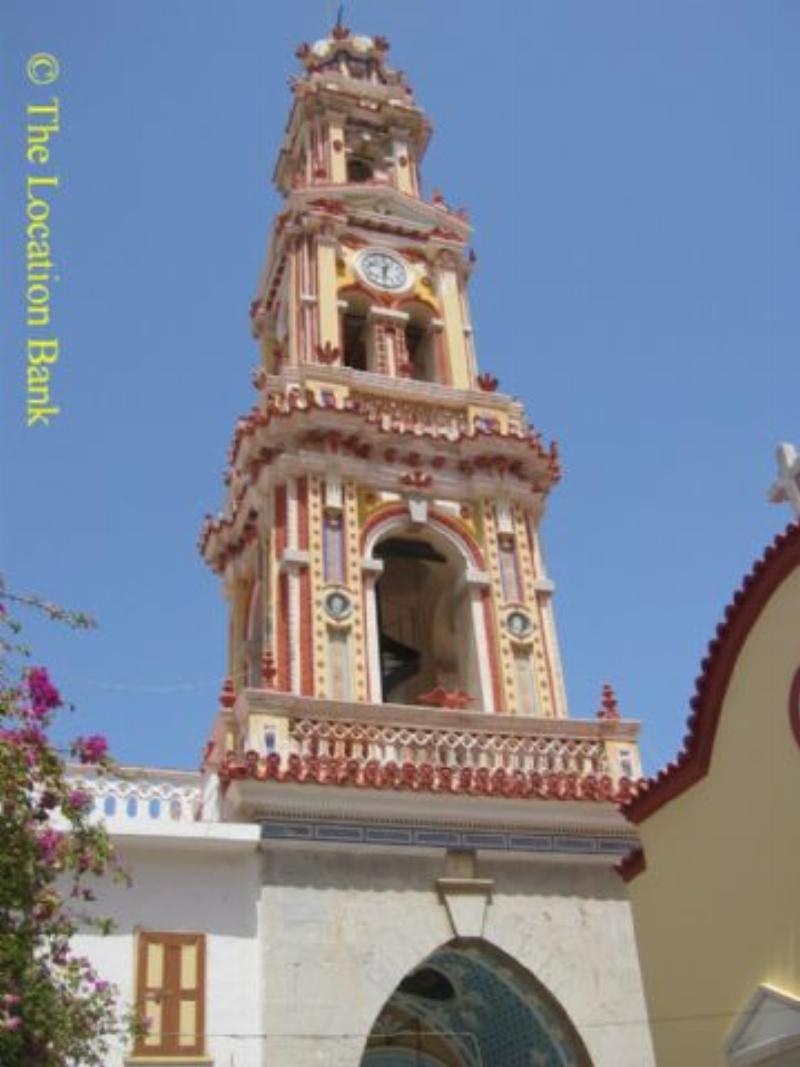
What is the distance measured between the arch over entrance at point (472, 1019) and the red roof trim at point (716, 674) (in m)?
4.13

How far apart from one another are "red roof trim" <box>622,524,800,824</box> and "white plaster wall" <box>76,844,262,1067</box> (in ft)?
14.8

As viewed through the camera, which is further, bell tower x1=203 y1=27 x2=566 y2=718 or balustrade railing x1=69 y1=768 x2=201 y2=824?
bell tower x1=203 y1=27 x2=566 y2=718

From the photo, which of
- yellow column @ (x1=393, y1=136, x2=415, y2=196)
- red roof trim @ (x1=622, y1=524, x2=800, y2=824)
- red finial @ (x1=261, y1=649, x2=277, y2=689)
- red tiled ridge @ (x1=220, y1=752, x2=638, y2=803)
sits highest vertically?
yellow column @ (x1=393, y1=136, x2=415, y2=196)

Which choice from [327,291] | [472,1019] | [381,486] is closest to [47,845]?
[472,1019]

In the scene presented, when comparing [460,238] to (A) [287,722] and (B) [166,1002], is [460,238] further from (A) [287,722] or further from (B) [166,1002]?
(B) [166,1002]

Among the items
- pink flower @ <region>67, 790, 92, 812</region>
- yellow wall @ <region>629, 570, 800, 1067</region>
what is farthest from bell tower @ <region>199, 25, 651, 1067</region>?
pink flower @ <region>67, 790, 92, 812</region>

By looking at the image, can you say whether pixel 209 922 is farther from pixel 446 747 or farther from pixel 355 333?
pixel 355 333

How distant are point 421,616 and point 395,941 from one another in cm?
661

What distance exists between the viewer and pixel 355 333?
70.2 feet

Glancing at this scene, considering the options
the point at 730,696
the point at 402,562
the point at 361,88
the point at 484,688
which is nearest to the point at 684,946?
the point at 730,696

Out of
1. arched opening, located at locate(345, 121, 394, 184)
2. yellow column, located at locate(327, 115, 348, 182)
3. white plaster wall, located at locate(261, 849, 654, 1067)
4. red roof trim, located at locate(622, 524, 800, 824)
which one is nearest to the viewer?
red roof trim, located at locate(622, 524, 800, 824)

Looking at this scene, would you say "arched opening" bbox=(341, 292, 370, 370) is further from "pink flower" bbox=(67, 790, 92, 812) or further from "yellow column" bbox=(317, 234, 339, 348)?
"pink flower" bbox=(67, 790, 92, 812)

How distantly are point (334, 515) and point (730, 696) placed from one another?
811 centimetres

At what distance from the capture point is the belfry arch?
16.5m
